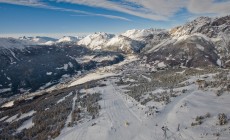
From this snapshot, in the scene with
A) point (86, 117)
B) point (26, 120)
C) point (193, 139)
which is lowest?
point (26, 120)

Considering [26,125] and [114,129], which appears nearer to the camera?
[114,129]

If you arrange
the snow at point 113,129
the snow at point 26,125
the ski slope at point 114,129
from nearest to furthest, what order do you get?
the ski slope at point 114,129, the snow at point 113,129, the snow at point 26,125

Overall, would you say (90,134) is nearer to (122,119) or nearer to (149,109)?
(122,119)

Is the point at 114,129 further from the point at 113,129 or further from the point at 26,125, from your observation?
the point at 26,125

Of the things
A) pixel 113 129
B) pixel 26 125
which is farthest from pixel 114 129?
pixel 26 125

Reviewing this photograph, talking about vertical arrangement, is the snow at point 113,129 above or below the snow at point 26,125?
above

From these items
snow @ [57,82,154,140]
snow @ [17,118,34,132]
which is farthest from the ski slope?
snow @ [17,118,34,132]

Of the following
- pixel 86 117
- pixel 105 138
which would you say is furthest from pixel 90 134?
pixel 86 117

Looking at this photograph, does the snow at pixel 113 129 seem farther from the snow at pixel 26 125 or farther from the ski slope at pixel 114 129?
the snow at pixel 26 125

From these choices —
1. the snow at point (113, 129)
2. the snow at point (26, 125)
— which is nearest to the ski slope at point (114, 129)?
the snow at point (113, 129)

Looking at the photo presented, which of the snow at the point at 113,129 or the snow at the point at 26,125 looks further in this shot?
the snow at the point at 26,125

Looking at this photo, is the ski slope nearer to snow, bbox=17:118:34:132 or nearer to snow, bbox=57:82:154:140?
snow, bbox=57:82:154:140
